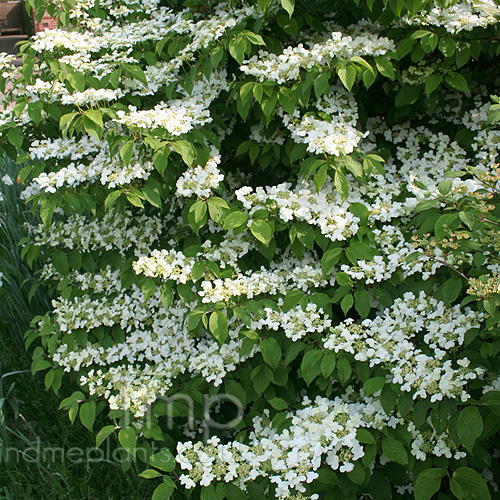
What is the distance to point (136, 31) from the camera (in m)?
2.61

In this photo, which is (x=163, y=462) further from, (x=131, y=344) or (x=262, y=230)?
(x=262, y=230)

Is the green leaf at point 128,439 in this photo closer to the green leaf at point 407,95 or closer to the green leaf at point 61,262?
the green leaf at point 61,262

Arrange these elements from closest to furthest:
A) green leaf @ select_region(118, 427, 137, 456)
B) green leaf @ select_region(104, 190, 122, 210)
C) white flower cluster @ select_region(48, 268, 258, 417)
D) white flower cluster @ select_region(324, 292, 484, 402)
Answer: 1. white flower cluster @ select_region(324, 292, 484, 402)
2. green leaf @ select_region(118, 427, 137, 456)
3. green leaf @ select_region(104, 190, 122, 210)
4. white flower cluster @ select_region(48, 268, 258, 417)

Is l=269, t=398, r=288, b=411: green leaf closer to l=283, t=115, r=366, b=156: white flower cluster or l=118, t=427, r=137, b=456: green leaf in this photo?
l=118, t=427, r=137, b=456: green leaf

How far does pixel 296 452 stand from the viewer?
5.85 feet

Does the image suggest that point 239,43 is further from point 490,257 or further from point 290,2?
point 490,257

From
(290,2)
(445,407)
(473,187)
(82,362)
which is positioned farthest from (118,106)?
(445,407)

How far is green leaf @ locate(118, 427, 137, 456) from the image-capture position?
1.90 metres

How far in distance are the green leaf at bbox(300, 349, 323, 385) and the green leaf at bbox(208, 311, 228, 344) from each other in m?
0.29

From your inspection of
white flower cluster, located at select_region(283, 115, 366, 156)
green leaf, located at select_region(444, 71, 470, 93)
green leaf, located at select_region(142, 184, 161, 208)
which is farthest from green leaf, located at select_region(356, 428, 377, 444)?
green leaf, located at select_region(444, 71, 470, 93)

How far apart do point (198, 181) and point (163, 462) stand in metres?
1.02

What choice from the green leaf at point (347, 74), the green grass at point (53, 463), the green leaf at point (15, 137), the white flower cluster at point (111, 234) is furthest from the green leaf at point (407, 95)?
the green grass at point (53, 463)

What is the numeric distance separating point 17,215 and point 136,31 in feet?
5.19

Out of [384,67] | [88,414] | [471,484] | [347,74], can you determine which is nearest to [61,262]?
[88,414]
